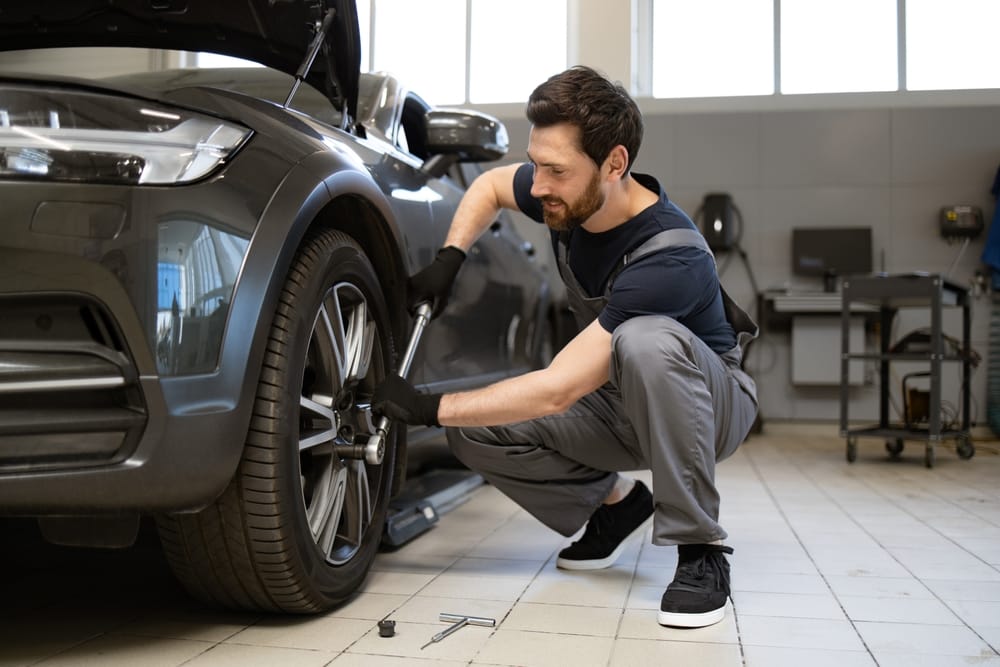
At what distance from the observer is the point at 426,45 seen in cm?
797

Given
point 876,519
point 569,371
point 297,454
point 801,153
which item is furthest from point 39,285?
point 801,153

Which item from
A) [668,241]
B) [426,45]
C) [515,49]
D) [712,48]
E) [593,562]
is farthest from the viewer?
[426,45]

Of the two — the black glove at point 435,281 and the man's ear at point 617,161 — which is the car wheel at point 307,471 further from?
the man's ear at point 617,161

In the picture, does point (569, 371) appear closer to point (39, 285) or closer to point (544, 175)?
point (544, 175)

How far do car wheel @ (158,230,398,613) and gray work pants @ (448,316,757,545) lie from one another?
1.06ft

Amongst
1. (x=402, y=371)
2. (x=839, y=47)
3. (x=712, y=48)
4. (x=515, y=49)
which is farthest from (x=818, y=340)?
(x=402, y=371)

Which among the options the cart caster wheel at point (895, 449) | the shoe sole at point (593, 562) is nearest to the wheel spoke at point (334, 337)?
the shoe sole at point (593, 562)

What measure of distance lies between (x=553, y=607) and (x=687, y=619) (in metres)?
0.27

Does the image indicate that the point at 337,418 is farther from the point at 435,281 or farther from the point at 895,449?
the point at 895,449

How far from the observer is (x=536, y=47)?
773 centimetres

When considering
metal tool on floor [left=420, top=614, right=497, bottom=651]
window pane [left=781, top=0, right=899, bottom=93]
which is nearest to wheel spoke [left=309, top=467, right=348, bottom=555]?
metal tool on floor [left=420, top=614, right=497, bottom=651]

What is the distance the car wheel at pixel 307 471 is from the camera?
1508 mm

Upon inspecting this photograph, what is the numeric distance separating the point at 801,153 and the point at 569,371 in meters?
5.58

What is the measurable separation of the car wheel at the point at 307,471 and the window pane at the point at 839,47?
6134 mm
